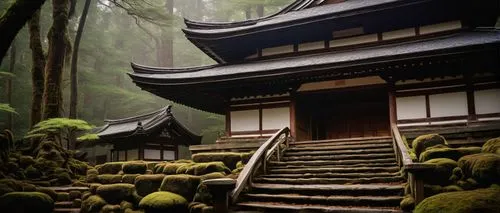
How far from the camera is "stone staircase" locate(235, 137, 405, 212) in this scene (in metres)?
8.20

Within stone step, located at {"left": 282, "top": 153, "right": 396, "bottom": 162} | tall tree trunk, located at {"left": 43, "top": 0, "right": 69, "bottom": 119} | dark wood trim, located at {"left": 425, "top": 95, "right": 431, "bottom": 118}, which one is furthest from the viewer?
tall tree trunk, located at {"left": 43, "top": 0, "right": 69, "bottom": 119}

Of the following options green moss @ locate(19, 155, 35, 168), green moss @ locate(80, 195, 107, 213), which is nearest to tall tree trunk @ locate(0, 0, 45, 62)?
green moss @ locate(80, 195, 107, 213)

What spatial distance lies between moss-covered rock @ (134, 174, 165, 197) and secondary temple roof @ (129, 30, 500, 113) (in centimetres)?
595

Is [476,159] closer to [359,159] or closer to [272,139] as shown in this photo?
[359,159]

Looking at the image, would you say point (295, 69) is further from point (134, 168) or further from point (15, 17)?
point (15, 17)

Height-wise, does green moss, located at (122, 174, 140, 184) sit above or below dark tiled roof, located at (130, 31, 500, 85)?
below

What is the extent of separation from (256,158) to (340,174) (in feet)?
7.88

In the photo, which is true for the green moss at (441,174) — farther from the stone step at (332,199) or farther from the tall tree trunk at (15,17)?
the tall tree trunk at (15,17)

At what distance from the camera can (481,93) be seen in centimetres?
1344

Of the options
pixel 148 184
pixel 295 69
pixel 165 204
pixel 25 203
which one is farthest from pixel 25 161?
pixel 295 69

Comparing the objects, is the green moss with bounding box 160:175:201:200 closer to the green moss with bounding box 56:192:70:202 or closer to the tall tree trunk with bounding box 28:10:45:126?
the green moss with bounding box 56:192:70:202

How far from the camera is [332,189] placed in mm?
8922

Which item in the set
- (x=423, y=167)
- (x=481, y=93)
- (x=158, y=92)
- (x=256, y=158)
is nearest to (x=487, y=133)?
(x=481, y=93)

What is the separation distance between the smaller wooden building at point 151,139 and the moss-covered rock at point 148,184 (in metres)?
12.4
